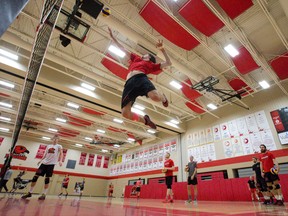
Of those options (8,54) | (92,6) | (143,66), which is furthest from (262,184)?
(8,54)

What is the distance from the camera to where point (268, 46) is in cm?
714

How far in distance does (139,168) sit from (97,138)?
520 cm

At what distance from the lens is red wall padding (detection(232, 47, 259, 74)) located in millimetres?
6504

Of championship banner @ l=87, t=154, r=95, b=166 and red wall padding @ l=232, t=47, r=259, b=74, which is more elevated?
red wall padding @ l=232, t=47, r=259, b=74

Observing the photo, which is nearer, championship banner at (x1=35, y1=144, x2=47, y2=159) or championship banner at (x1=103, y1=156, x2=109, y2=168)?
championship banner at (x1=35, y1=144, x2=47, y2=159)

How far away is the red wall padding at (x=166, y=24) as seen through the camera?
5.12 metres

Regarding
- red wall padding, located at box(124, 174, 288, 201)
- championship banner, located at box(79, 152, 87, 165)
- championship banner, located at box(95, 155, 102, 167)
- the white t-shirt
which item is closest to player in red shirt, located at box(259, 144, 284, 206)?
red wall padding, located at box(124, 174, 288, 201)

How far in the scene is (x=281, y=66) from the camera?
7.04 m

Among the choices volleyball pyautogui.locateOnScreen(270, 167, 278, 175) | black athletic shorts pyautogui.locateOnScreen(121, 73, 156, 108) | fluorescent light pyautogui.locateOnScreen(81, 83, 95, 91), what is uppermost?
fluorescent light pyautogui.locateOnScreen(81, 83, 95, 91)

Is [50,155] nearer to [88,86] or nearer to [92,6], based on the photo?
[92,6]

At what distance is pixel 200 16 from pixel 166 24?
1.06 m

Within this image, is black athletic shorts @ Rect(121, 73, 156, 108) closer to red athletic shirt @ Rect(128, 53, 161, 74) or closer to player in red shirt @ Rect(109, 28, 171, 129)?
player in red shirt @ Rect(109, 28, 171, 129)

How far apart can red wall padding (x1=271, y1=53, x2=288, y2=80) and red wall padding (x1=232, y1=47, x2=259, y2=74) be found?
34.4 inches

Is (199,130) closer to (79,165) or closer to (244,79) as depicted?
(244,79)
